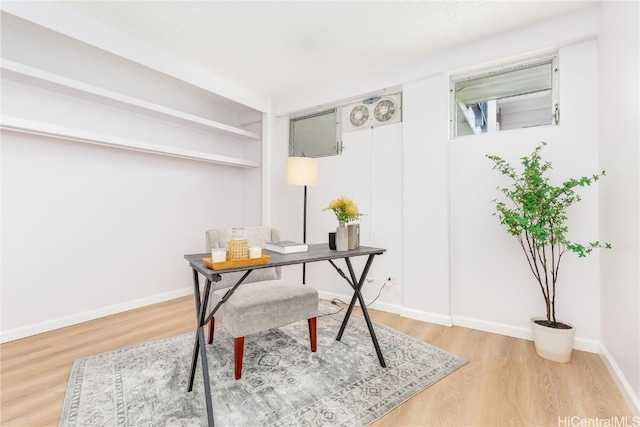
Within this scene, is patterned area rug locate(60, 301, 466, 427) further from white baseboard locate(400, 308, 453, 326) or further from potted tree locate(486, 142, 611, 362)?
potted tree locate(486, 142, 611, 362)

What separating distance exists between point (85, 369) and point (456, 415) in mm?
2229

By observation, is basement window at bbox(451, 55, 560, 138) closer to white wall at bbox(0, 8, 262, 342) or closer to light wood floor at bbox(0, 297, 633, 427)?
light wood floor at bbox(0, 297, 633, 427)

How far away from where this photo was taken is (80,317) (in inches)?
107

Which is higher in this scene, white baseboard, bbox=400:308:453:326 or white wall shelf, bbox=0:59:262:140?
white wall shelf, bbox=0:59:262:140

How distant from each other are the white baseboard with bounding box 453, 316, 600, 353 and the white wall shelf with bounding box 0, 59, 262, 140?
3219mm

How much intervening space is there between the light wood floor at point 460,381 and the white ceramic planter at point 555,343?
6 cm

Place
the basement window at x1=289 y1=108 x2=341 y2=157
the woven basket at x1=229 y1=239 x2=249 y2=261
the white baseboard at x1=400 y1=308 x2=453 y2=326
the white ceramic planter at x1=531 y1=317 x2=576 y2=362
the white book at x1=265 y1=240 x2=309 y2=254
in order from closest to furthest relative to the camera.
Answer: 1. the woven basket at x1=229 y1=239 x2=249 y2=261
2. the white book at x1=265 y1=240 x2=309 y2=254
3. the white ceramic planter at x1=531 y1=317 x2=576 y2=362
4. the white baseboard at x1=400 y1=308 x2=453 y2=326
5. the basement window at x1=289 y1=108 x2=341 y2=157

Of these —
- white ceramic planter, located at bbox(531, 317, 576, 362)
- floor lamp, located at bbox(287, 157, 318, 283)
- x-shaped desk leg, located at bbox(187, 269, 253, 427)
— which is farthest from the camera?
floor lamp, located at bbox(287, 157, 318, 283)

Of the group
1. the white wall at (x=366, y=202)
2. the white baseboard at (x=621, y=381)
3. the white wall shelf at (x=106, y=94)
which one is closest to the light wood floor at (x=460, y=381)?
the white baseboard at (x=621, y=381)

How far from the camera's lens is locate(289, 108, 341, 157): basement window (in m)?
3.55

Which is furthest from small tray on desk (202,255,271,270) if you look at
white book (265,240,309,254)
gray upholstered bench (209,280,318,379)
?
gray upholstered bench (209,280,318,379)

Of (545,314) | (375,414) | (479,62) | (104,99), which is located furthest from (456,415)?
(104,99)

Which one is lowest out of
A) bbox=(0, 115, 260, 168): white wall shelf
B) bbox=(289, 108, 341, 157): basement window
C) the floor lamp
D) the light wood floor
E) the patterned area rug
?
the light wood floor

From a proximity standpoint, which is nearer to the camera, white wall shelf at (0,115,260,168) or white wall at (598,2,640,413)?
white wall at (598,2,640,413)
